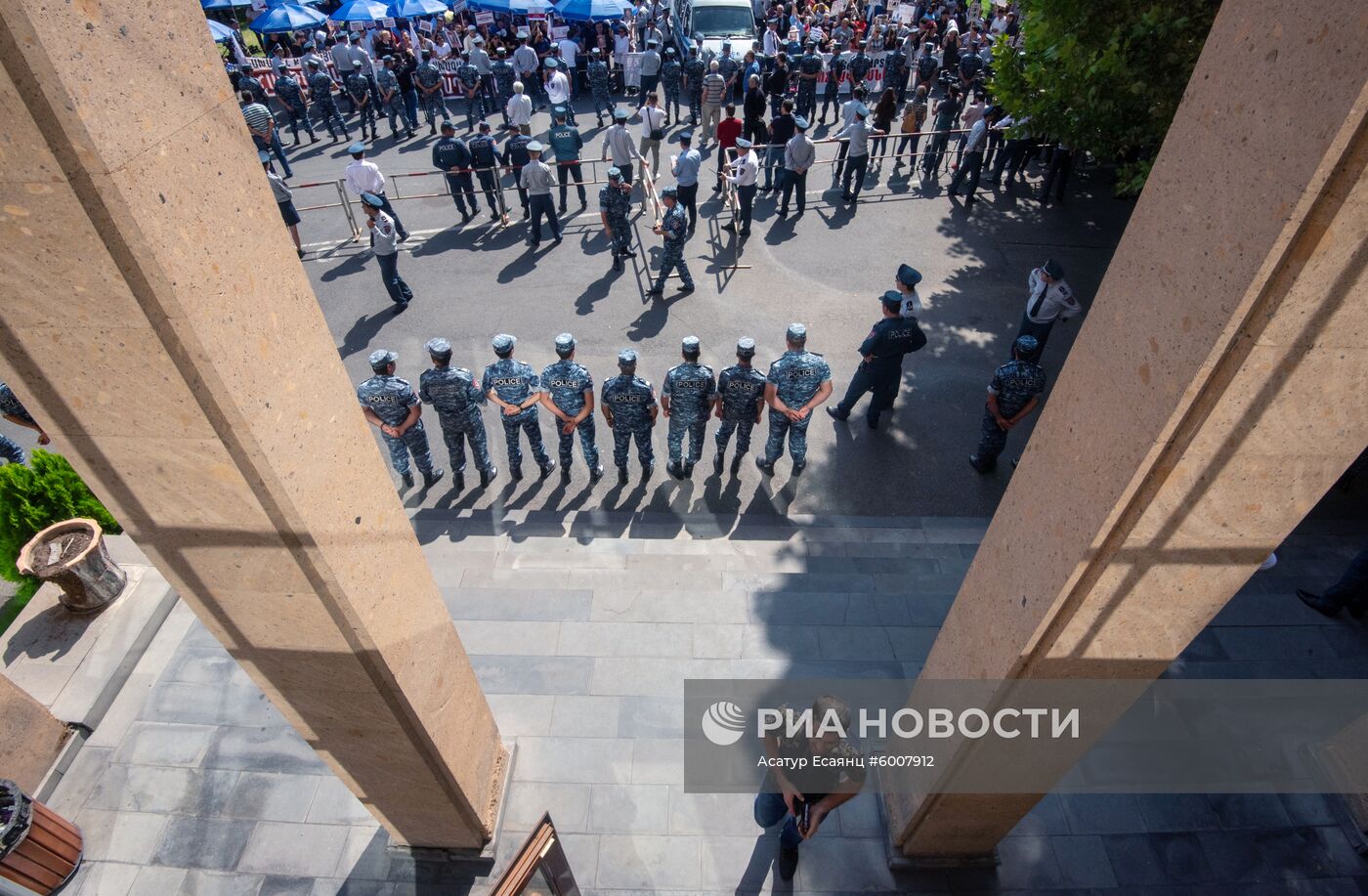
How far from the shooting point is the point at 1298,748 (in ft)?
16.7

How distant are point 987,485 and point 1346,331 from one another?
6117mm

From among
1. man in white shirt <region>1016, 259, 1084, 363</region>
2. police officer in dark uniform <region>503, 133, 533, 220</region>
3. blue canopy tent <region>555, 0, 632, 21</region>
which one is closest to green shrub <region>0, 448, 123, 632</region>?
police officer in dark uniform <region>503, 133, 533, 220</region>

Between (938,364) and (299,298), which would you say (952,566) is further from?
(299,298)

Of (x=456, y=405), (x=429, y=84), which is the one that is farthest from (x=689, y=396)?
(x=429, y=84)

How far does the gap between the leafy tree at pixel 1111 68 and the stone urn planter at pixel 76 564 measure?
922cm

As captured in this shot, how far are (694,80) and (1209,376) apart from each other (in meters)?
16.2

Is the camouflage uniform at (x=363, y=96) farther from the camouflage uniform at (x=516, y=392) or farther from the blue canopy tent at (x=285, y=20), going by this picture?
the camouflage uniform at (x=516, y=392)

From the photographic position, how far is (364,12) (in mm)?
15969

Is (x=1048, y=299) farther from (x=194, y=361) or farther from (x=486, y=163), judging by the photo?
(x=486, y=163)

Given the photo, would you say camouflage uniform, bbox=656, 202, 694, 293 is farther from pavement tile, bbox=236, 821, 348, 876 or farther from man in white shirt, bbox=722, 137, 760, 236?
pavement tile, bbox=236, 821, 348, 876

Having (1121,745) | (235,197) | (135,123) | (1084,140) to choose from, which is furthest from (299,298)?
(1084,140)

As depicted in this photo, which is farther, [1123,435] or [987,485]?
[987,485]

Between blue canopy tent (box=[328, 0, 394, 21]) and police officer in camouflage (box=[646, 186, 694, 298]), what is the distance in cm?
1051

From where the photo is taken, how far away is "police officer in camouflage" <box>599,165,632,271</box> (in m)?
10.5
